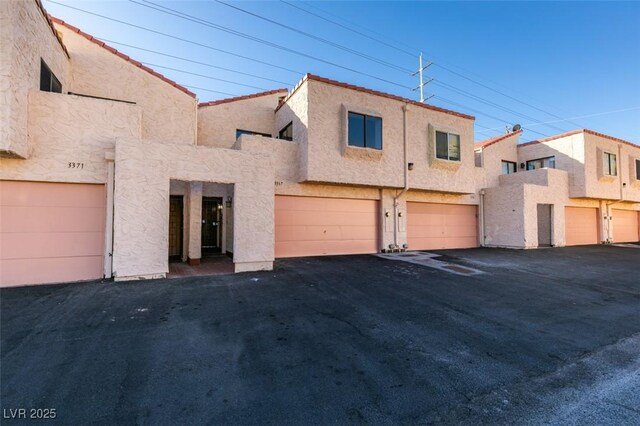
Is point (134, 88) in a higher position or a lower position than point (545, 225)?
higher

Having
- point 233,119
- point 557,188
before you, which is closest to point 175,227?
point 233,119

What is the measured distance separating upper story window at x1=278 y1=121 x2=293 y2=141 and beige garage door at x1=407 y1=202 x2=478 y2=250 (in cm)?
660

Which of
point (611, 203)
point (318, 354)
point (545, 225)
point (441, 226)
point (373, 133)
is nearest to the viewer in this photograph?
point (318, 354)

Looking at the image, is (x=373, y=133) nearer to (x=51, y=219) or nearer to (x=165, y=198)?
(x=165, y=198)

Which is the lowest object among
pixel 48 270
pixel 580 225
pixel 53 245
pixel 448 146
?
pixel 48 270

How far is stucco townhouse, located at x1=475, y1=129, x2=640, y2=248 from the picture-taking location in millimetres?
15008

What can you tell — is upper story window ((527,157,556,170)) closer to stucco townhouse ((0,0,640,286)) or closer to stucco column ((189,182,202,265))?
stucco townhouse ((0,0,640,286))

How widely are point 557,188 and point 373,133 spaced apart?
12.5 metres

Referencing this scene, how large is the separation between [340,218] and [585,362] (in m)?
9.38

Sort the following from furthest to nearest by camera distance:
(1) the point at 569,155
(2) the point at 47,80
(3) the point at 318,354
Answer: (1) the point at 569,155 < (2) the point at 47,80 < (3) the point at 318,354

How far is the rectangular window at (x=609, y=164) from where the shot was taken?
17297 mm

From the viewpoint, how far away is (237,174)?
26.5 feet

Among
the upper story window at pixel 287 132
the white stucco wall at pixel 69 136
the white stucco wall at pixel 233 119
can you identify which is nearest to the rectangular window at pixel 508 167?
the upper story window at pixel 287 132

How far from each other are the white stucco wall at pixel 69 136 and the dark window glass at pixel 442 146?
12097 mm
